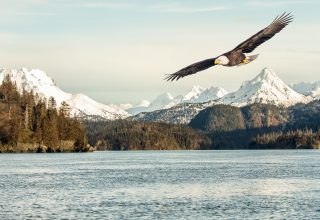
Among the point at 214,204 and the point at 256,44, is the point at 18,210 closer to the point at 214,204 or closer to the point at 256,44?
the point at 214,204

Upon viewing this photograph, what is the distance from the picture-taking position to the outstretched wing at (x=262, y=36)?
93.5 feet

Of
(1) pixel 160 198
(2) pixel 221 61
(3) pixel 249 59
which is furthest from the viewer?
(1) pixel 160 198

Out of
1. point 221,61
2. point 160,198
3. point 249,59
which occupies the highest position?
point 249,59

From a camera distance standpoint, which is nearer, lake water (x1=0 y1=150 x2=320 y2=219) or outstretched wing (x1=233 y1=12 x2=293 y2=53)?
outstretched wing (x1=233 y1=12 x2=293 y2=53)

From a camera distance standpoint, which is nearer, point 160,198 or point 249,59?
point 249,59

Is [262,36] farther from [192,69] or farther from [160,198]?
[160,198]

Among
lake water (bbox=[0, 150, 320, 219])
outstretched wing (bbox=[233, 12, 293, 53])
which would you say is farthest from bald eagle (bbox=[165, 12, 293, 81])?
lake water (bbox=[0, 150, 320, 219])

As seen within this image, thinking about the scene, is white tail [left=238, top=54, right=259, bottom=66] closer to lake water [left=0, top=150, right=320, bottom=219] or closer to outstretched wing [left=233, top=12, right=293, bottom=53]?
outstretched wing [left=233, top=12, right=293, bottom=53]

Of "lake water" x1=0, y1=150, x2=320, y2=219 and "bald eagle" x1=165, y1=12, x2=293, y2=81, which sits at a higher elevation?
"bald eagle" x1=165, y1=12, x2=293, y2=81

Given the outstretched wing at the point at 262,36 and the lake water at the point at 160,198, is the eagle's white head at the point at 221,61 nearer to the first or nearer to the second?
the outstretched wing at the point at 262,36

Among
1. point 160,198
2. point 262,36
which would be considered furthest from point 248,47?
point 160,198

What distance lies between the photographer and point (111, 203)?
68.4 m

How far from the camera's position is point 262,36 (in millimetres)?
28703

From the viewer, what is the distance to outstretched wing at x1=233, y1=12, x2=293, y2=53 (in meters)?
28.5
